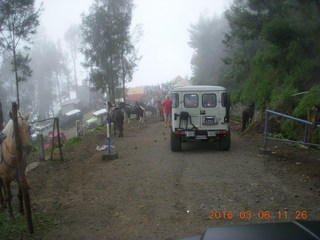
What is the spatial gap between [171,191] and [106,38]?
89.9 feet

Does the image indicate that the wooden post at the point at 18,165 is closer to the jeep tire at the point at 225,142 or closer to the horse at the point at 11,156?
the horse at the point at 11,156

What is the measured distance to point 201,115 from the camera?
446 inches

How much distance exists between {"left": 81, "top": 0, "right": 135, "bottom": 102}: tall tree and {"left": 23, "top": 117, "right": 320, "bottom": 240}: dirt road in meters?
22.1

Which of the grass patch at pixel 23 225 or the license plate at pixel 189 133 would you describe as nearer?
the grass patch at pixel 23 225

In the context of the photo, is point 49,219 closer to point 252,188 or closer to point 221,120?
point 252,188

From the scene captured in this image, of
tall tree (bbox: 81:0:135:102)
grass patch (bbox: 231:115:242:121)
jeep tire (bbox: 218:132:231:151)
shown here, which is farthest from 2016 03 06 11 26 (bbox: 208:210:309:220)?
tall tree (bbox: 81:0:135:102)

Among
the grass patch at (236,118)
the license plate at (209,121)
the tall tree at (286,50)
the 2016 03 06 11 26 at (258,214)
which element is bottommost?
the grass patch at (236,118)

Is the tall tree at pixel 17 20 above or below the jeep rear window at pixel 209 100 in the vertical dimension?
above

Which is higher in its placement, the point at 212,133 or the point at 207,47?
the point at 207,47

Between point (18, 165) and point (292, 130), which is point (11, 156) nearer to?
point (18, 165)

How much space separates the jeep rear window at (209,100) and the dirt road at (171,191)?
1.73 m

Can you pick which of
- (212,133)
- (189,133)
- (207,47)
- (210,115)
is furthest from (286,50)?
(207,47)

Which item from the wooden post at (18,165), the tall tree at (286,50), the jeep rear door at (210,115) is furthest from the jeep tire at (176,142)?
the wooden post at (18,165)

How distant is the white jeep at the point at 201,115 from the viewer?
11227 mm
